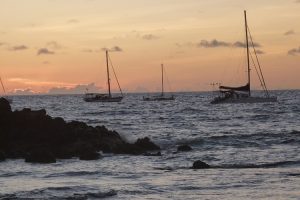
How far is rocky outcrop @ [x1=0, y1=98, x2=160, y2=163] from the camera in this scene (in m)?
30.5

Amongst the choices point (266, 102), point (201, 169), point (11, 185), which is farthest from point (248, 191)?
point (266, 102)

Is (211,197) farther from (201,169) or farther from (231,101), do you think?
Answer: (231,101)

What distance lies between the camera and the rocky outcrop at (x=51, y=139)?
30547 millimetres

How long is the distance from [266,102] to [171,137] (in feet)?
211

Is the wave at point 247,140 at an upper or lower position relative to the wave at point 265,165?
lower

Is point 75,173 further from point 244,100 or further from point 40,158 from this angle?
point 244,100

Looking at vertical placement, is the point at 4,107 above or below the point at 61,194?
above

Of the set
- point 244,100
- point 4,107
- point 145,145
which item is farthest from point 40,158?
point 244,100

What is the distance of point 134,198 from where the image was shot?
18562mm

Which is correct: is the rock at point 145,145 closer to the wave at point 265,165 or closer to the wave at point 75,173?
the wave at point 265,165

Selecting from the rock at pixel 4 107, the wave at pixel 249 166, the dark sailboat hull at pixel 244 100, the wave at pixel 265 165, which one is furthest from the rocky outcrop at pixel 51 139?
the dark sailboat hull at pixel 244 100

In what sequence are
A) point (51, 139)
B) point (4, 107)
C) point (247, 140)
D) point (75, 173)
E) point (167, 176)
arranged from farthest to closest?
point (247, 140) → point (4, 107) → point (51, 139) → point (75, 173) → point (167, 176)

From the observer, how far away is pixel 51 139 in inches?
1297

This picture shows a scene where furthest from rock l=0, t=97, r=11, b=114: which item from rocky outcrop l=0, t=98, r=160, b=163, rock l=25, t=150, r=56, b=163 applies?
rock l=25, t=150, r=56, b=163
